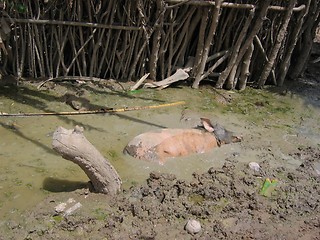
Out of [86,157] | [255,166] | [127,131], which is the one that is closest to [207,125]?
[255,166]

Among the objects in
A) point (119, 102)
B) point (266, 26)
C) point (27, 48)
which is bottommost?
point (119, 102)

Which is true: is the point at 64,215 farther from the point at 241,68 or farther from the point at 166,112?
the point at 241,68

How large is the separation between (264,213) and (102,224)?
1.26 metres

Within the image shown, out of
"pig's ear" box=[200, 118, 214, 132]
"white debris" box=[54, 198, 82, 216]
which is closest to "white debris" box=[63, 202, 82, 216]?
"white debris" box=[54, 198, 82, 216]

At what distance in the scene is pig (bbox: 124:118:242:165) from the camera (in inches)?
153

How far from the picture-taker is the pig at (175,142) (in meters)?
3.89

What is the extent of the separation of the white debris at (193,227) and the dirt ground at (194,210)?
0.10 feet

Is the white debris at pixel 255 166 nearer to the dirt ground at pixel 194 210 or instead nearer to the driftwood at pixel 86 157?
the dirt ground at pixel 194 210

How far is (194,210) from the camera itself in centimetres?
327

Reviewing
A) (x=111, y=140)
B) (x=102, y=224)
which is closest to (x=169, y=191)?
(x=102, y=224)

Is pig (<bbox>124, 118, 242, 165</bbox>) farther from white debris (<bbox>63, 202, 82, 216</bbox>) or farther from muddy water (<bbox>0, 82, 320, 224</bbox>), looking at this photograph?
white debris (<bbox>63, 202, 82, 216</bbox>)

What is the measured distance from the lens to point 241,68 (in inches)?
226

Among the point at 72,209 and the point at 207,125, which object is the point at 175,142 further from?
the point at 72,209

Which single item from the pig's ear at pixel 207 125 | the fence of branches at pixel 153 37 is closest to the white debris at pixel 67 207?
the pig's ear at pixel 207 125
